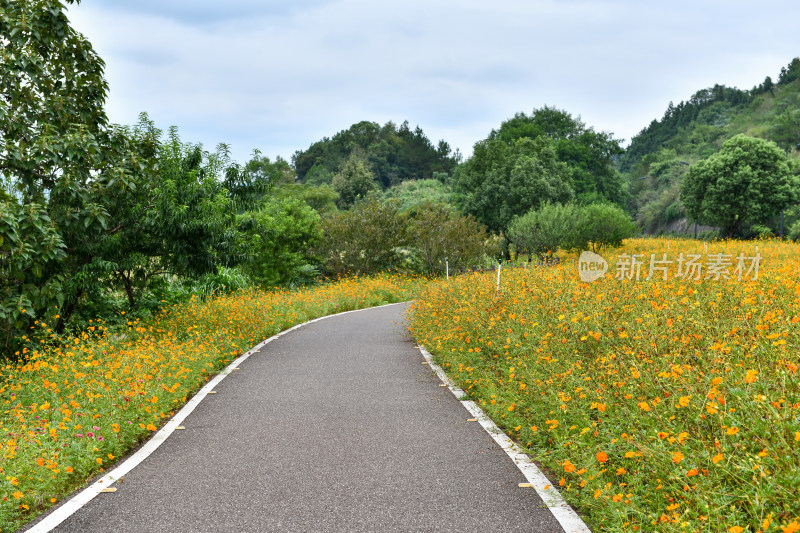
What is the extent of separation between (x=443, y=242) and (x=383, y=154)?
60754mm

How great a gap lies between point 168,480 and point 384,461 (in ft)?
5.63

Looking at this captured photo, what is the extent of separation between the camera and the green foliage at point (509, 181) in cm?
3956

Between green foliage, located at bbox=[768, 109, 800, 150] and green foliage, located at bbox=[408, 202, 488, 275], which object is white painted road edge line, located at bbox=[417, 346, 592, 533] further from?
green foliage, located at bbox=[768, 109, 800, 150]

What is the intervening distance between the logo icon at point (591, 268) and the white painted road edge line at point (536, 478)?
3.36 metres

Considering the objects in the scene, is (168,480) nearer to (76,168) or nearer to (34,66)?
(76,168)

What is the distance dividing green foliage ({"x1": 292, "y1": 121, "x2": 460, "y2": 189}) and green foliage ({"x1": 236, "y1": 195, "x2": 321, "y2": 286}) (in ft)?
164

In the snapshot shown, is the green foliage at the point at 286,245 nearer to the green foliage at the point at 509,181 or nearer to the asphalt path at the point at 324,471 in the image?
the green foliage at the point at 509,181

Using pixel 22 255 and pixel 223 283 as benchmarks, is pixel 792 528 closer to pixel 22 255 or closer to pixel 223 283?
pixel 22 255

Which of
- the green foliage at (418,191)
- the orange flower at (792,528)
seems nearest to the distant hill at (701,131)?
the green foliage at (418,191)

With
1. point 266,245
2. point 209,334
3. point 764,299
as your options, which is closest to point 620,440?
point 764,299

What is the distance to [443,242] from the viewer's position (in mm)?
26344

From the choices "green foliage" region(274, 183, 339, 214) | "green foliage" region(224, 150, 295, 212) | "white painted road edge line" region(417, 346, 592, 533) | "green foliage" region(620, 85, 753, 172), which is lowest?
"white painted road edge line" region(417, 346, 592, 533)

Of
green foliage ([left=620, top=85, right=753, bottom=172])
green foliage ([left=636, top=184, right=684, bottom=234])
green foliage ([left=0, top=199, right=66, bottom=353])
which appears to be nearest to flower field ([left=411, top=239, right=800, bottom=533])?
green foliage ([left=0, top=199, right=66, bottom=353])

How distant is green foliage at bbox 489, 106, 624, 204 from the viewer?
5988cm
